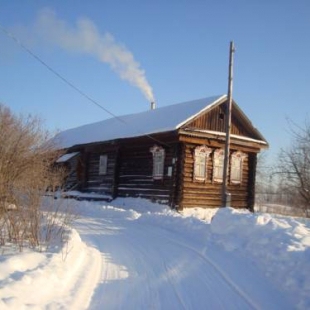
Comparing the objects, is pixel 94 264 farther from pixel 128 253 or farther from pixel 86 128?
pixel 86 128

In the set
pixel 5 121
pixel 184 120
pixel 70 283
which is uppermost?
pixel 184 120

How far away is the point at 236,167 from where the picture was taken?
22.7 metres

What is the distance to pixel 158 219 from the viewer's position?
14.5 meters

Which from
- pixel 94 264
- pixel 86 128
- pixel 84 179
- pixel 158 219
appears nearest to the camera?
pixel 94 264

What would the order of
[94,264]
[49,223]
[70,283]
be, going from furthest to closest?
[49,223] < [94,264] < [70,283]

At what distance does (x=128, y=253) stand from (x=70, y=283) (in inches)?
114

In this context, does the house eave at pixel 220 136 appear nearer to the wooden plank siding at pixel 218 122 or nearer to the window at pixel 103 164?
the wooden plank siding at pixel 218 122

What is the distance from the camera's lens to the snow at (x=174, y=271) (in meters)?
5.66

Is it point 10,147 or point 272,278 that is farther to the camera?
point 10,147

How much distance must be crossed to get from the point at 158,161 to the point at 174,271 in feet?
45.0

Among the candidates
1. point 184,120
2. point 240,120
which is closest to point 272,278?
point 184,120

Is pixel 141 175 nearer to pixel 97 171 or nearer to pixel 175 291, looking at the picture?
pixel 97 171

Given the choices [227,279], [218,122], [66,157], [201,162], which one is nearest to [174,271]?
[227,279]

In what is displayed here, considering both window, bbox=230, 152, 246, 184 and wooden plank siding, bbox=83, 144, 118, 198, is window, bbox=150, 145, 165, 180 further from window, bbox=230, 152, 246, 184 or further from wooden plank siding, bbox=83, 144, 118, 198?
window, bbox=230, 152, 246, 184
